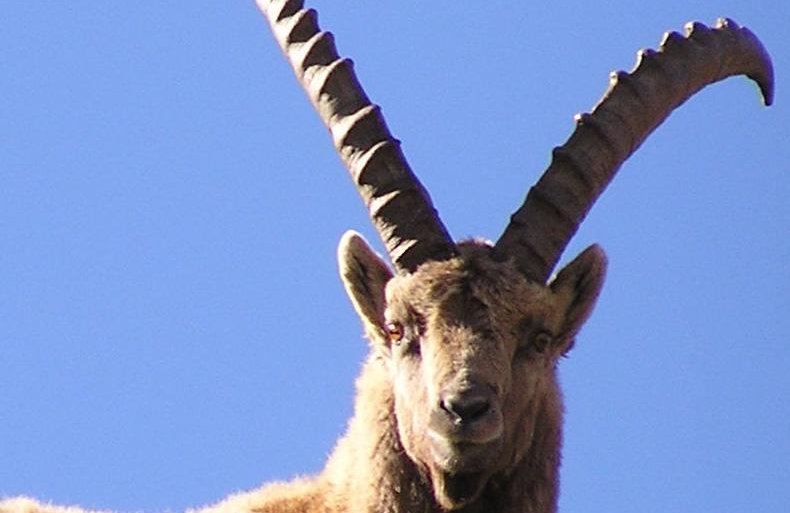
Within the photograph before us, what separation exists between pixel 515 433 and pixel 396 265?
1.49m

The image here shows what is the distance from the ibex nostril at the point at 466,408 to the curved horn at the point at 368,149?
1.60m

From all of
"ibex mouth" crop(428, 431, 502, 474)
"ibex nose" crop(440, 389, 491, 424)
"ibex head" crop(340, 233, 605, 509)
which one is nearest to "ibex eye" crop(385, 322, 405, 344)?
"ibex head" crop(340, 233, 605, 509)

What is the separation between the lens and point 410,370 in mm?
15750

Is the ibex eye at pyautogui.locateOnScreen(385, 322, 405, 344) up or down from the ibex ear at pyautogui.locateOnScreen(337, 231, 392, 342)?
down

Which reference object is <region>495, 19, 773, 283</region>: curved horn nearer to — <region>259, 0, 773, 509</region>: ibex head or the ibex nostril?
<region>259, 0, 773, 509</region>: ibex head

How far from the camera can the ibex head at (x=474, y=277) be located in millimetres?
15172

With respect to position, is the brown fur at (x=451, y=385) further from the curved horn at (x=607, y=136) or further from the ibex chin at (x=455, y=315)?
the curved horn at (x=607, y=136)

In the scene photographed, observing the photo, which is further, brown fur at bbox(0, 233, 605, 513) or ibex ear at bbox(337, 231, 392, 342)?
ibex ear at bbox(337, 231, 392, 342)

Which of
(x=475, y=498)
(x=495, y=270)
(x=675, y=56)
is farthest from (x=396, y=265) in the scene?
(x=675, y=56)

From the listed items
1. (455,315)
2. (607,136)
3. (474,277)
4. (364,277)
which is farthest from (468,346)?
(607,136)

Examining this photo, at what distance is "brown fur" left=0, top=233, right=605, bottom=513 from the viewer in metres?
15.2

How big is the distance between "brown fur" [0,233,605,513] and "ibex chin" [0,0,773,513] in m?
0.01

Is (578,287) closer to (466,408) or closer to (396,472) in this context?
(396,472)

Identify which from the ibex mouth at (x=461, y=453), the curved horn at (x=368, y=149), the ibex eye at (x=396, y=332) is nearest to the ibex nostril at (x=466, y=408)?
the ibex mouth at (x=461, y=453)
